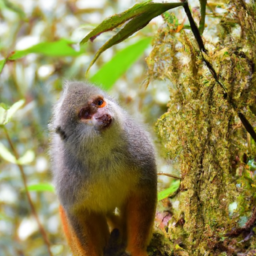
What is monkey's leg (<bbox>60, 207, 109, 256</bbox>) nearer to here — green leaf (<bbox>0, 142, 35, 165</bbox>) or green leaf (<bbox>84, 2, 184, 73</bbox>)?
green leaf (<bbox>0, 142, 35, 165</bbox>)

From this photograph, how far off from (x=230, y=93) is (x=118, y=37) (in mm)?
796

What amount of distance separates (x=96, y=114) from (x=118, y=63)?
38.8 inches

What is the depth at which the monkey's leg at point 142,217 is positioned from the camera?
2500mm

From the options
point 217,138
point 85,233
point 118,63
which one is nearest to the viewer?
point 217,138

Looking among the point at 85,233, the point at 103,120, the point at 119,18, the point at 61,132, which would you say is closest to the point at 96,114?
the point at 103,120

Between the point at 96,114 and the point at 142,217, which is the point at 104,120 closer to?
the point at 96,114

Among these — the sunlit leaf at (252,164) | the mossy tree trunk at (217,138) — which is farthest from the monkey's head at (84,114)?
the sunlit leaf at (252,164)

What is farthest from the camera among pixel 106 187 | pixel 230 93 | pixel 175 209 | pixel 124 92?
pixel 124 92

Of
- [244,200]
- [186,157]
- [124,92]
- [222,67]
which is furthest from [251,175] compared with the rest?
[124,92]

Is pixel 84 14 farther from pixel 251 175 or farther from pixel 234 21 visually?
pixel 251 175

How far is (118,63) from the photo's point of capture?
10.6ft

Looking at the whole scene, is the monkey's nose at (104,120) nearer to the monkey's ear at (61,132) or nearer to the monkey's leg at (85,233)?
the monkey's ear at (61,132)

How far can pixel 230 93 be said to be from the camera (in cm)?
218

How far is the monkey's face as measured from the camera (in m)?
2.37
